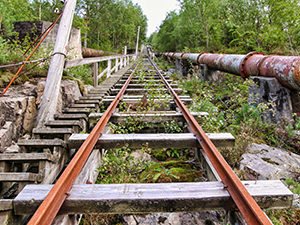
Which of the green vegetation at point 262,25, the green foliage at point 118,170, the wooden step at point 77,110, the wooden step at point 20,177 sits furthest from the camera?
the green vegetation at point 262,25

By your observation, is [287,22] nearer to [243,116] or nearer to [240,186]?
[243,116]

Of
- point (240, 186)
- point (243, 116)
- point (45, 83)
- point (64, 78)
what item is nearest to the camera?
point (240, 186)

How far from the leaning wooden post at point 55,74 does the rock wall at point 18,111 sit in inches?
5.5

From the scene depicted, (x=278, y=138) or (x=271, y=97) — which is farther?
(x=271, y=97)

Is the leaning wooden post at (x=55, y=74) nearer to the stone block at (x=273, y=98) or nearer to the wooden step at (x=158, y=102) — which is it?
the wooden step at (x=158, y=102)

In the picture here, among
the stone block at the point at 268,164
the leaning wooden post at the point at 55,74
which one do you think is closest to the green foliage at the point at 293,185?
the stone block at the point at 268,164

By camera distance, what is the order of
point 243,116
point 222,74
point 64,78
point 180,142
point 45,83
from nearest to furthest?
point 180,142 → point 45,83 → point 243,116 → point 64,78 → point 222,74

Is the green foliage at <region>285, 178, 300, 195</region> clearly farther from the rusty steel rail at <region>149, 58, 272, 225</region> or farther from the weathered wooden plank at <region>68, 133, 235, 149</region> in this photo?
the rusty steel rail at <region>149, 58, 272, 225</region>

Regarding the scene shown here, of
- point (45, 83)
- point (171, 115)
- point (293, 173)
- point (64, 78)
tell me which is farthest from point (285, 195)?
point (64, 78)

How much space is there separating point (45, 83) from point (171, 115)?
226 centimetres

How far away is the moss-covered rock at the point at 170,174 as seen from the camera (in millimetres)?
1933

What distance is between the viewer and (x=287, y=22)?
8.00 m

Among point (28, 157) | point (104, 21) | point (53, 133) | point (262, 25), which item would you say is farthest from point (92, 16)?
point (28, 157)

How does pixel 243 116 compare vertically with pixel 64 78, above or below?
below
